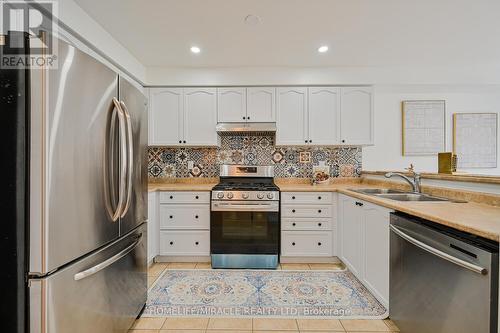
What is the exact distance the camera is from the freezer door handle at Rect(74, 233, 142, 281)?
43.8 inches

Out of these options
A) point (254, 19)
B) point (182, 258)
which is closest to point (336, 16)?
point (254, 19)

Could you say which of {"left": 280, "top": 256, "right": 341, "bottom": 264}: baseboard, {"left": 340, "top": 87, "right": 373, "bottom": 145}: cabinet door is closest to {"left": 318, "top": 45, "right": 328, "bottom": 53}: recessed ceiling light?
{"left": 340, "top": 87, "right": 373, "bottom": 145}: cabinet door

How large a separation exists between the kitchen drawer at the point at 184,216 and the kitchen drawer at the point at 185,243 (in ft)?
0.24

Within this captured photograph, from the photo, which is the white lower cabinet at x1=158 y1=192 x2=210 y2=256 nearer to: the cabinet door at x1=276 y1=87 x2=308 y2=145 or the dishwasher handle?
the cabinet door at x1=276 y1=87 x2=308 y2=145

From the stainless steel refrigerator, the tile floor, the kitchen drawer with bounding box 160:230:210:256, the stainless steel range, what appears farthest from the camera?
the kitchen drawer with bounding box 160:230:210:256

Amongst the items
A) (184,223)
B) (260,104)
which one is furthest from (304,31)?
(184,223)

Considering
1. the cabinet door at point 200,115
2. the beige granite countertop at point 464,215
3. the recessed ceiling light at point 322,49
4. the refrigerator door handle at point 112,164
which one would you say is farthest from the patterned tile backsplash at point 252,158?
the refrigerator door handle at point 112,164

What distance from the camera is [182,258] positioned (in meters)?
2.81

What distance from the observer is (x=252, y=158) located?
3.36 metres

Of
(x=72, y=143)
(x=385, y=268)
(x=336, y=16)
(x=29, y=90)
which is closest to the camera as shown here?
(x=29, y=90)

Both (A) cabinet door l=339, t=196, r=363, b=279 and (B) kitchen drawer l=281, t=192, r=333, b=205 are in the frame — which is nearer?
(A) cabinet door l=339, t=196, r=363, b=279

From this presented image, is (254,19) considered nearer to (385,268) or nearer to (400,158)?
(385,268)

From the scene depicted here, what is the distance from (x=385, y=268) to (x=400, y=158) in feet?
7.31

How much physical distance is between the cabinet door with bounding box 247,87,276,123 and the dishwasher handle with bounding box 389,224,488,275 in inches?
78.4
